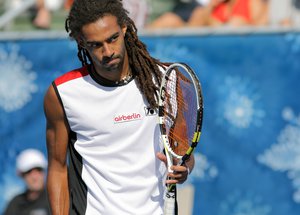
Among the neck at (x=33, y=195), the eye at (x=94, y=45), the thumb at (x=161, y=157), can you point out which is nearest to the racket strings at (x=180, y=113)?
the thumb at (x=161, y=157)

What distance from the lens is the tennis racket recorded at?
4.28 metres

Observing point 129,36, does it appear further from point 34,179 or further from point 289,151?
point 34,179

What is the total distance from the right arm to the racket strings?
57cm

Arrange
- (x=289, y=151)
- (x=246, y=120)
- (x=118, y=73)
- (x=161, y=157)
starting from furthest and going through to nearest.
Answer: (x=246, y=120), (x=289, y=151), (x=118, y=73), (x=161, y=157)

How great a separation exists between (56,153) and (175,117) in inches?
26.8

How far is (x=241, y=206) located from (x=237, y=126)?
732 millimetres

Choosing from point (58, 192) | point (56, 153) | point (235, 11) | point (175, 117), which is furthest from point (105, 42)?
point (235, 11)

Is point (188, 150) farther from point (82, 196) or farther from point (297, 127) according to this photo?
point (297, 127)

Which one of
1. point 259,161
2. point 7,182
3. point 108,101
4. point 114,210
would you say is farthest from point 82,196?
point 7,182

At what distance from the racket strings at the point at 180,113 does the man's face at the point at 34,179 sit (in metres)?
3.45

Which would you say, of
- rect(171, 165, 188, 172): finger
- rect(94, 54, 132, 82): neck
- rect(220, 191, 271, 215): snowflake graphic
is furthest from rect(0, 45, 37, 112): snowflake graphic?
rect(171, 165, 188, 172): finger

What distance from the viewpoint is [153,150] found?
14.3ft

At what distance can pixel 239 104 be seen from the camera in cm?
738

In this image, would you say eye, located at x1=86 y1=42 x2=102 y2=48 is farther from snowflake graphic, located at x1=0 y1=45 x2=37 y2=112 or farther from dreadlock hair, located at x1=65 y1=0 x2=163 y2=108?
snowflake graphic, located at x1=0 y1=45 x2=37 y2=112
